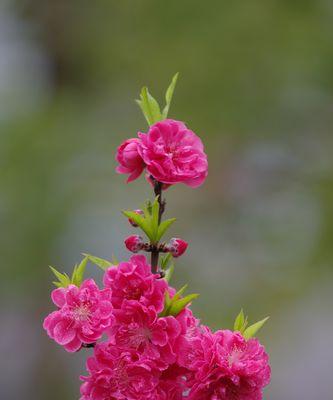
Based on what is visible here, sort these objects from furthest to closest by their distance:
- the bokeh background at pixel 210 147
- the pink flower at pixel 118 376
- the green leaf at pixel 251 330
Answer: the bokeh background at pixel 210 147, the green leaf at pixel 251 330, the pink flower at pixel 118 376

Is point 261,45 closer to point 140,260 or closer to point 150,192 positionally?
point 150,192

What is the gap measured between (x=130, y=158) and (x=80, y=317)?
0.23 m

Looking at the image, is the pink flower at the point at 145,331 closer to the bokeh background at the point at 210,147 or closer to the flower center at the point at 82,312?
the flower center at the point at 82,312

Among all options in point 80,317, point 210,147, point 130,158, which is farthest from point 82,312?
point 210,147

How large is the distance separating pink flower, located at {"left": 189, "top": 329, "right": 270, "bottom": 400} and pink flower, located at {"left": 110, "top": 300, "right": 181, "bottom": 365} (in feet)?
0.13

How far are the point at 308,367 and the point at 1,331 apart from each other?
103 inches

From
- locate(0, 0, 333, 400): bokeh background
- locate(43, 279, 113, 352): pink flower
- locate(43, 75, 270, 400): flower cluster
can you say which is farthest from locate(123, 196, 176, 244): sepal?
locate(0, 0, 333, 400): bokeh background

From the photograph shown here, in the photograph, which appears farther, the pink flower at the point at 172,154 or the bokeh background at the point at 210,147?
the bokeh background at the point at 210,147

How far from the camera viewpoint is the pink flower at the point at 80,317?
99cm

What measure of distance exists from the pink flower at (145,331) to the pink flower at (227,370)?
0.13ft

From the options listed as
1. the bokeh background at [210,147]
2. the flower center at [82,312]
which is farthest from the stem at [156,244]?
the bokeh background at [210,147]

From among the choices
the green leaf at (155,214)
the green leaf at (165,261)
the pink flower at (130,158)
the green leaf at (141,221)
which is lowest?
the green leaf at (165,261)

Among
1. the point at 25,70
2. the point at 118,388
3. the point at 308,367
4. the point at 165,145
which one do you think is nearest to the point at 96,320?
the point at 118,388

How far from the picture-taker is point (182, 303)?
1.02 metres
